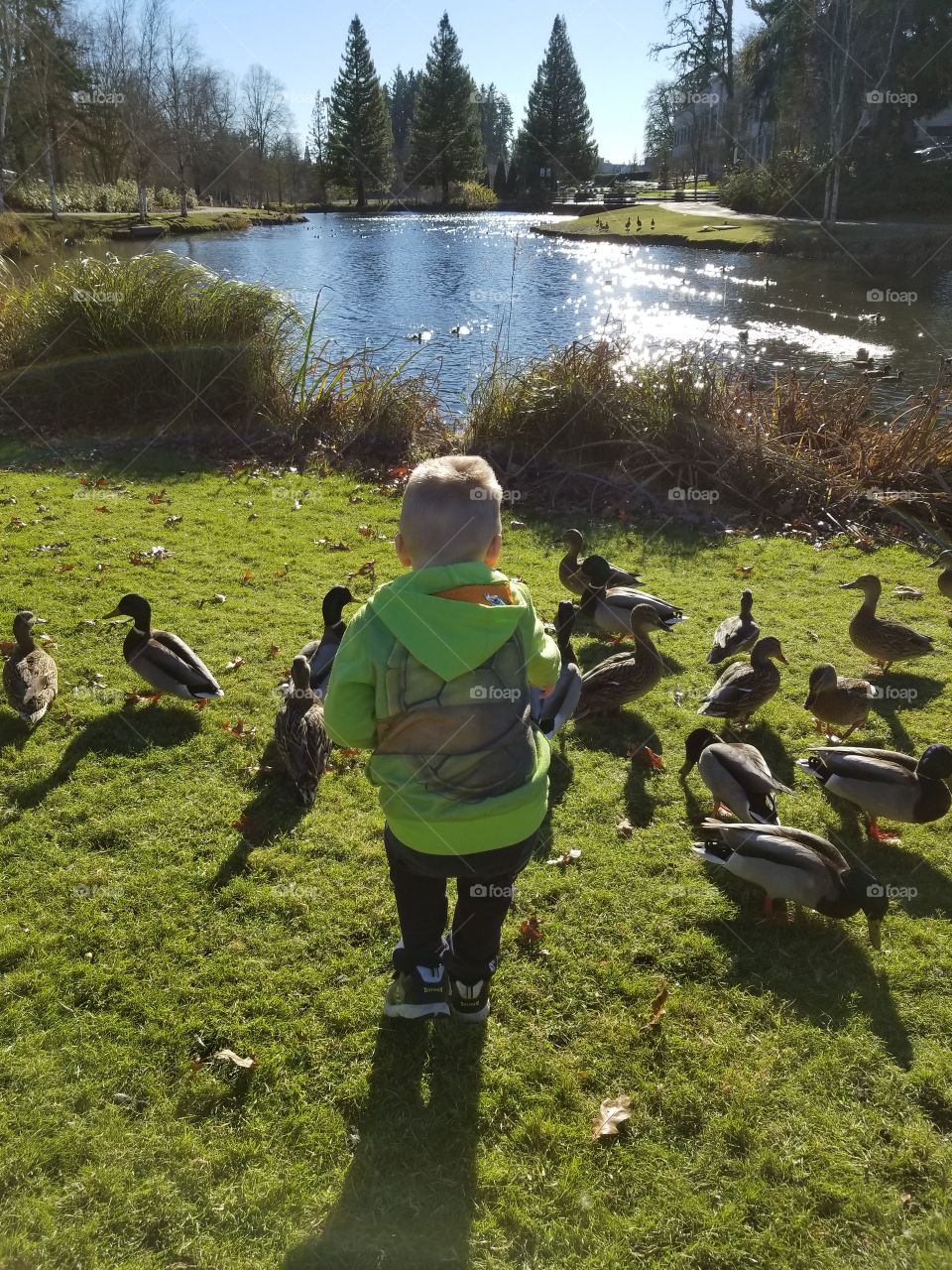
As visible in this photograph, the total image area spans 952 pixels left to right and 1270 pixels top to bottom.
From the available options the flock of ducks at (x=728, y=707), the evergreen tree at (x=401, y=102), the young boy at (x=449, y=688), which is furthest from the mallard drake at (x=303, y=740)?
the evergreen tree at (x=401, y=102)

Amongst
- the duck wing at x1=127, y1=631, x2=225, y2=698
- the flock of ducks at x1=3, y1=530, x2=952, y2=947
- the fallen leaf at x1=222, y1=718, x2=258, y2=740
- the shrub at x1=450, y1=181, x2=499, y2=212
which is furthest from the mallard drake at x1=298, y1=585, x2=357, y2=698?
the shrub at x1=450, y1=181, x2=499, y2=212

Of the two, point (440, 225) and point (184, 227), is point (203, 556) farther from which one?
point (440, 225)

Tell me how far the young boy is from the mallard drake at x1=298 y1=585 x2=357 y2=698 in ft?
7.67

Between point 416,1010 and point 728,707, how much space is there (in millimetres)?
2847

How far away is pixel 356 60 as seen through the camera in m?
54.2

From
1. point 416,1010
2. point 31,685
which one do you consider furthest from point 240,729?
point 416,1010

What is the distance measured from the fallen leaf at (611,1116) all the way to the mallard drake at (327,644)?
8.81 feet

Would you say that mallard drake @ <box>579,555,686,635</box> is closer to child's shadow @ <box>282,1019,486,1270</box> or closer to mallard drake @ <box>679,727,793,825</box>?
mallard drake @ <box>679,727,793,825</box>

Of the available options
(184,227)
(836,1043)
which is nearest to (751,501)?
(836,1043)

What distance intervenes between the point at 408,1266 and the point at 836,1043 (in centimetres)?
178

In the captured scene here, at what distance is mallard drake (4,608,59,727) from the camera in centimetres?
473

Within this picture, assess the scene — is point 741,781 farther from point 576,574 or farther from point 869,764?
point 576,574

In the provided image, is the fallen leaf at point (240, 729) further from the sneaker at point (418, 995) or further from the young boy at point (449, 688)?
the young boy at point (449, 688)

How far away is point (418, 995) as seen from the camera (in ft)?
9.68
